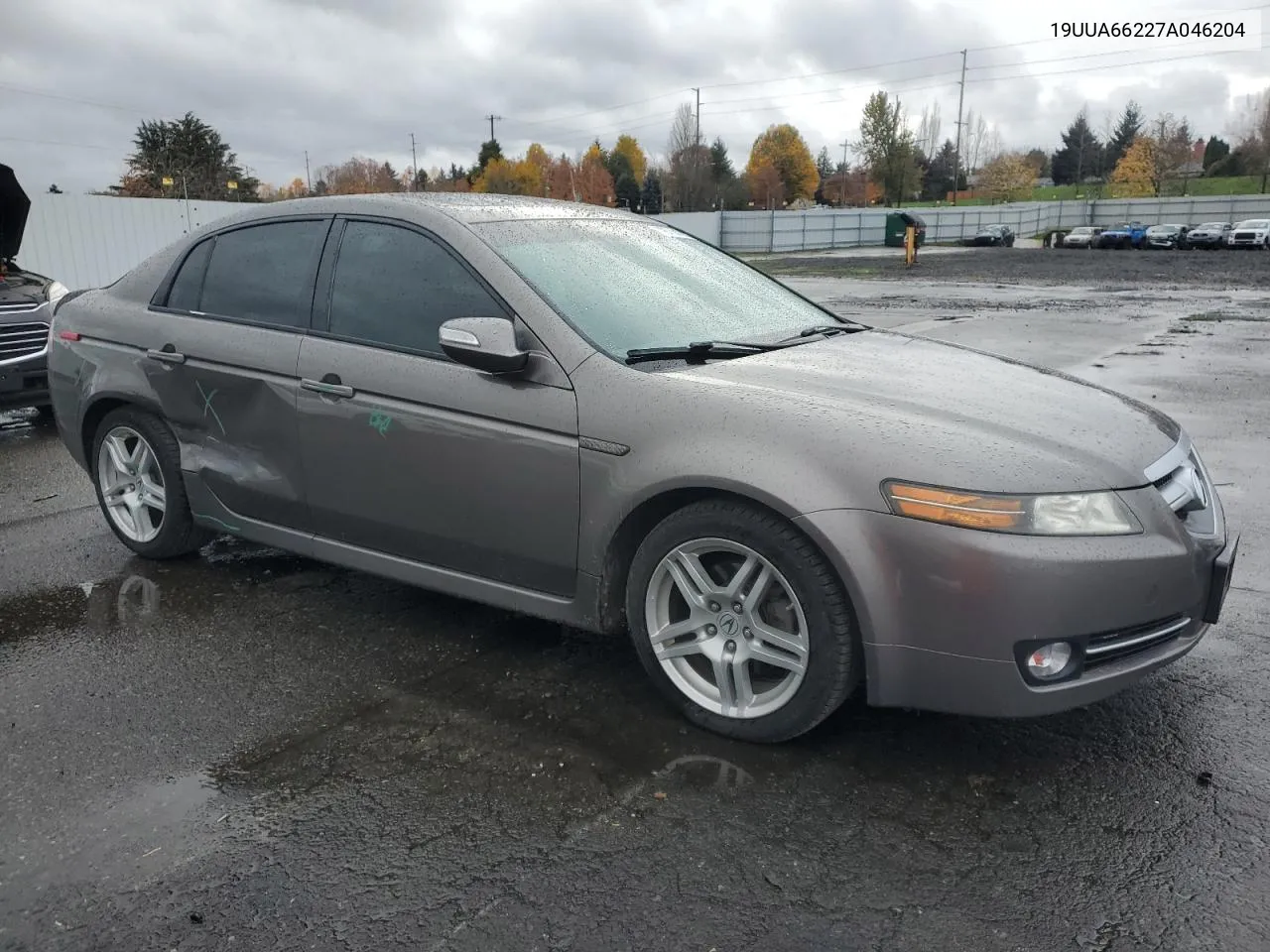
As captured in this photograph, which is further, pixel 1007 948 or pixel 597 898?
pixel 597 898

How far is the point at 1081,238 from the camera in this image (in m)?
54.6

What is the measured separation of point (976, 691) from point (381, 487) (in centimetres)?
218

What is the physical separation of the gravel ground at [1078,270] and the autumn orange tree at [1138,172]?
51855mm

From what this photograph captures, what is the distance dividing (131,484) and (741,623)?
326 cm

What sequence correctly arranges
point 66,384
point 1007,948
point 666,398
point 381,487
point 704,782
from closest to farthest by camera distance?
1. point 1007,948
2. point 704,782
3. point 666,398
4. point 381,487
5. point 66,384

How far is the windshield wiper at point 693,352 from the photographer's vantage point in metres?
3.49

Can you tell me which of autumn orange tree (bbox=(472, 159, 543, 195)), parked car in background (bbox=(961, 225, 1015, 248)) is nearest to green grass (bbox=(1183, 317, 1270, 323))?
parked car in background (bbox=(961, 225, 1015, 248))

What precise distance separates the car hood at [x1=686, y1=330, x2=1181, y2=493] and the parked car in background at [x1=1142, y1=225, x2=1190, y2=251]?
55215 mm

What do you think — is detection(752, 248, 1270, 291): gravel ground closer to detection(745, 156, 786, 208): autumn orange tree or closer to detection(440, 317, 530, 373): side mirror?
detection(440, 317, 530, 373): side mirror

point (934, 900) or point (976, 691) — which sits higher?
point (976, 691)

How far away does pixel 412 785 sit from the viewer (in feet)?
9.93

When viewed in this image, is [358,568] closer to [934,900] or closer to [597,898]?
[597,898]

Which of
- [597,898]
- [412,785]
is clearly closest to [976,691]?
[597,898]

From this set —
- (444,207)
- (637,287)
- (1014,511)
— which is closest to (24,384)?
(444,207)
